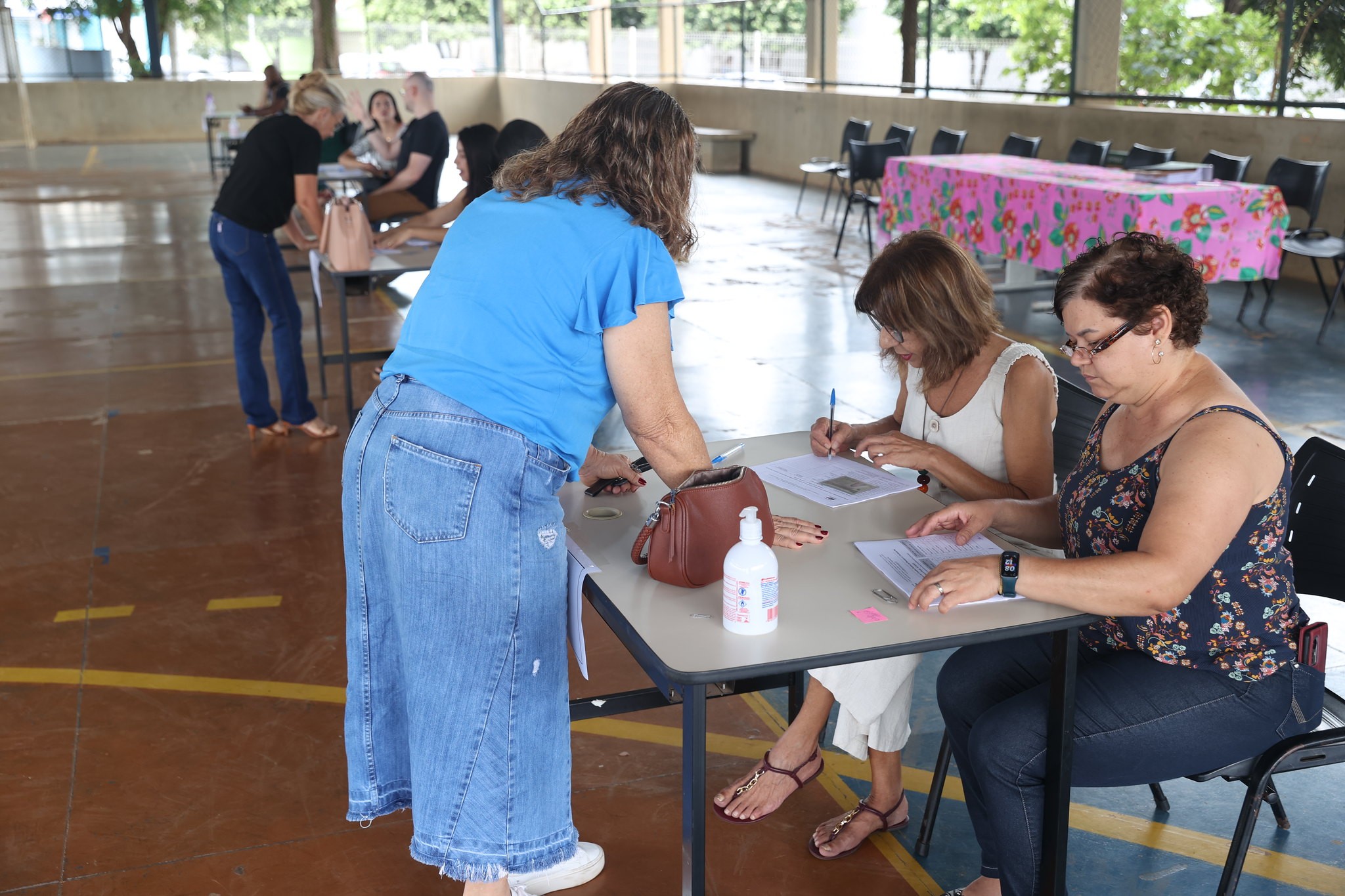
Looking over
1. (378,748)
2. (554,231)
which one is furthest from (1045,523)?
(378,748)

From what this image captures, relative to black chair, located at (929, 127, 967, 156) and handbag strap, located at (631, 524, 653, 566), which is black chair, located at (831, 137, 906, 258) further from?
handbag strap, located at (631, 524, 653, 566)

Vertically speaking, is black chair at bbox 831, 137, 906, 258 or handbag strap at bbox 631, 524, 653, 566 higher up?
black chair at bbox 831, 137, 906, 258

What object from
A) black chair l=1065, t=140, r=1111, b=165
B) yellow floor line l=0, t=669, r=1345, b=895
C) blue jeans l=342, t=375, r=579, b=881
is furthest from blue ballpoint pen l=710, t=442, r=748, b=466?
black chair l=1065, t=140, r=1111, b=165

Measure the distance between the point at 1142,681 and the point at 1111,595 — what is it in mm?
242

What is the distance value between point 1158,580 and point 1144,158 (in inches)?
295

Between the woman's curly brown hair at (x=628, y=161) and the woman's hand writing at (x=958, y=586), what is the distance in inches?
28.6

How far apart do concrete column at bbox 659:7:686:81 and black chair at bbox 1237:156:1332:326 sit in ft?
42.9

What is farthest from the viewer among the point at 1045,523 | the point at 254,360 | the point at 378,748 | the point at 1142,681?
the point at 254,360

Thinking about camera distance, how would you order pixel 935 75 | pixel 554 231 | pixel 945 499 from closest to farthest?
1. pixel 554 231
2. pixel 945 499
3. pixel 935 75

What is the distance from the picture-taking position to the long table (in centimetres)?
182

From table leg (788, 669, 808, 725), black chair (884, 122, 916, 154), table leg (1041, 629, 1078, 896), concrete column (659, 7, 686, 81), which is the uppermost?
concrete column (659, 7, 686, 81)

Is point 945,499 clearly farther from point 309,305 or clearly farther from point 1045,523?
point 309,305

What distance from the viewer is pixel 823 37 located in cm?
1499

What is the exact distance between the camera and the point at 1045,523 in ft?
7.95
